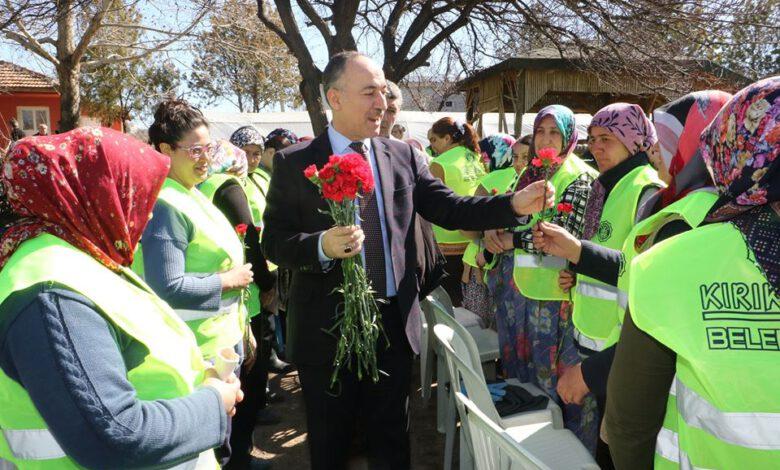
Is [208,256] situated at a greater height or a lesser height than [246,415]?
greater

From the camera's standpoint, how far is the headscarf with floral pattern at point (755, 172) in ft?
3.88

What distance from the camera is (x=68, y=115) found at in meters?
13.0

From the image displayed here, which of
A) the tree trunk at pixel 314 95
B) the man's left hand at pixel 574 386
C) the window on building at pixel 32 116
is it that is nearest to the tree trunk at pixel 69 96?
the tree trunk at pixel 314 95

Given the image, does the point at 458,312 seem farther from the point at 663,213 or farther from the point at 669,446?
the point at 669,446

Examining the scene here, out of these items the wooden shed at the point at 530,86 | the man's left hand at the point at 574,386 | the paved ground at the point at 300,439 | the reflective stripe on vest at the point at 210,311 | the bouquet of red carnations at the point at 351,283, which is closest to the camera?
the man's left hand at the point at 574,386

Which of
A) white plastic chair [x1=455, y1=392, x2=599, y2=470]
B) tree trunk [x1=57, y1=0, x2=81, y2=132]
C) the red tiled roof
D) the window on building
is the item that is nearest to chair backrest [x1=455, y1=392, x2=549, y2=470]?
white plastic chair [x1=455, y1=392, x2=599, y2=470]

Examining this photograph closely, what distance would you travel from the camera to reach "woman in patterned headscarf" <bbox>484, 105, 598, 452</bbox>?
135 inches

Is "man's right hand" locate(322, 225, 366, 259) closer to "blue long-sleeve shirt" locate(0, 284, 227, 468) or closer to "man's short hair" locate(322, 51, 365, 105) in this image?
"man's short hair" locate(322, 51, 365, 105)

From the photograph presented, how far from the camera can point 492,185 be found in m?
Result: 5.04

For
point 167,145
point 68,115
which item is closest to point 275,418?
point 167,145

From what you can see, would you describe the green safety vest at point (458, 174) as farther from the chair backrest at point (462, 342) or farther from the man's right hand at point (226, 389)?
the man's right hand at point (226, 389)

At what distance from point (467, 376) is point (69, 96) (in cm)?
1357

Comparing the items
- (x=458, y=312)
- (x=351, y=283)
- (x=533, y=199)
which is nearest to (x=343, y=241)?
(x=351, y=283)

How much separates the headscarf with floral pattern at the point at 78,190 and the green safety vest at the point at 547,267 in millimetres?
2512
